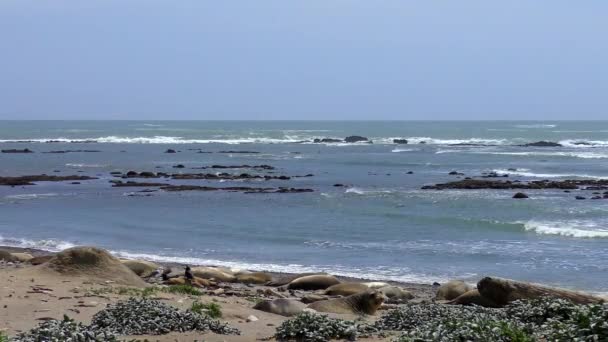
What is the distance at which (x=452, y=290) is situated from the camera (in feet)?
47.2

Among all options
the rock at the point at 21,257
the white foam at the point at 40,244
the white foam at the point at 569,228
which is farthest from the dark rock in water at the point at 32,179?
the white foam at the point at 569,228

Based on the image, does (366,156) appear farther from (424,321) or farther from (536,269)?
(424,321)

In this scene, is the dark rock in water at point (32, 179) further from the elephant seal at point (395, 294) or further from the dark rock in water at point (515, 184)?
the elephant seal at point (395, 294)

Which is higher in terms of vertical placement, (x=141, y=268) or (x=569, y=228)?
(x=141, y=268)

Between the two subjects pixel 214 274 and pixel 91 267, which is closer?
pixel 91 267

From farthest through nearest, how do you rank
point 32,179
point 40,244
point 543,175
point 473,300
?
point 543,175 → point 32,179 → point 40,244 → point 473,300

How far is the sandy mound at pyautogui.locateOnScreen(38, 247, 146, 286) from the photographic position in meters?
13.4

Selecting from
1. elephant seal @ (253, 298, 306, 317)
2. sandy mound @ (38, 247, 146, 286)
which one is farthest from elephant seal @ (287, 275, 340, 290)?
elephant seal @ (253, 298, 306, 317)

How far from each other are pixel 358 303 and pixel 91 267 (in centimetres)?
465

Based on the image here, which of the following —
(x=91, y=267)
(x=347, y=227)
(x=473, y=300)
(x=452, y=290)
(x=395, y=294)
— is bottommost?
(x=347, y=227)

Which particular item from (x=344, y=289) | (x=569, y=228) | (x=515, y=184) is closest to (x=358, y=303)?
(x=344, y=289)

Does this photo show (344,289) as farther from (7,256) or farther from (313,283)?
(7,256)

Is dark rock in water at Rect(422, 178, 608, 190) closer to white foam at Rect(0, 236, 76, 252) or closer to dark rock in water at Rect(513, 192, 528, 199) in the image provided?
dark rock in water at Rect(513, 192, 528, 199)

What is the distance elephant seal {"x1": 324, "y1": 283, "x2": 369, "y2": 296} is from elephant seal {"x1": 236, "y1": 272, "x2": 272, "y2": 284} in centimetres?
205
